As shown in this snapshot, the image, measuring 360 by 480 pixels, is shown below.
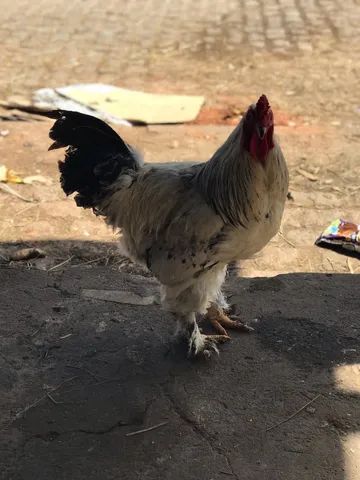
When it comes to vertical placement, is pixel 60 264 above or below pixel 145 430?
below

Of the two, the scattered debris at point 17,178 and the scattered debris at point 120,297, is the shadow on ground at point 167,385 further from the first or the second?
the scattered debris at point 17,178

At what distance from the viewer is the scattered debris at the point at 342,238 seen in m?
5.07

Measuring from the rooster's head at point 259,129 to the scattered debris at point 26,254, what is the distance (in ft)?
7.85

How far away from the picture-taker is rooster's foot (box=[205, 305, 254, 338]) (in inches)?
152

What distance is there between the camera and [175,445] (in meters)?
3.00

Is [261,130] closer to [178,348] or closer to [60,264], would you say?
[178,348]

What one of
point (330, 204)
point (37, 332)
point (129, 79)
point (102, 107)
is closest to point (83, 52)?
point (129, 79)

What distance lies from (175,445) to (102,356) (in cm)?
Answer: 83

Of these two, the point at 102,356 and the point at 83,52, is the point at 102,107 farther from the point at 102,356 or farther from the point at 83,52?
the point at 102,356

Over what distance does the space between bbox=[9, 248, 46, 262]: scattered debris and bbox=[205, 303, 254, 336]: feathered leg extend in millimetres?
1604

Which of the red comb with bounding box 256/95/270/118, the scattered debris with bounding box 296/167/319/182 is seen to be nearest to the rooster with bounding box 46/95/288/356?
the red comb with bounding box 256/95/270/118

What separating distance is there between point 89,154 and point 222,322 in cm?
137

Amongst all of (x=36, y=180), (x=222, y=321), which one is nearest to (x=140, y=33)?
(x=36, y=180)

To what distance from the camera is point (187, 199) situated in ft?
10.7
